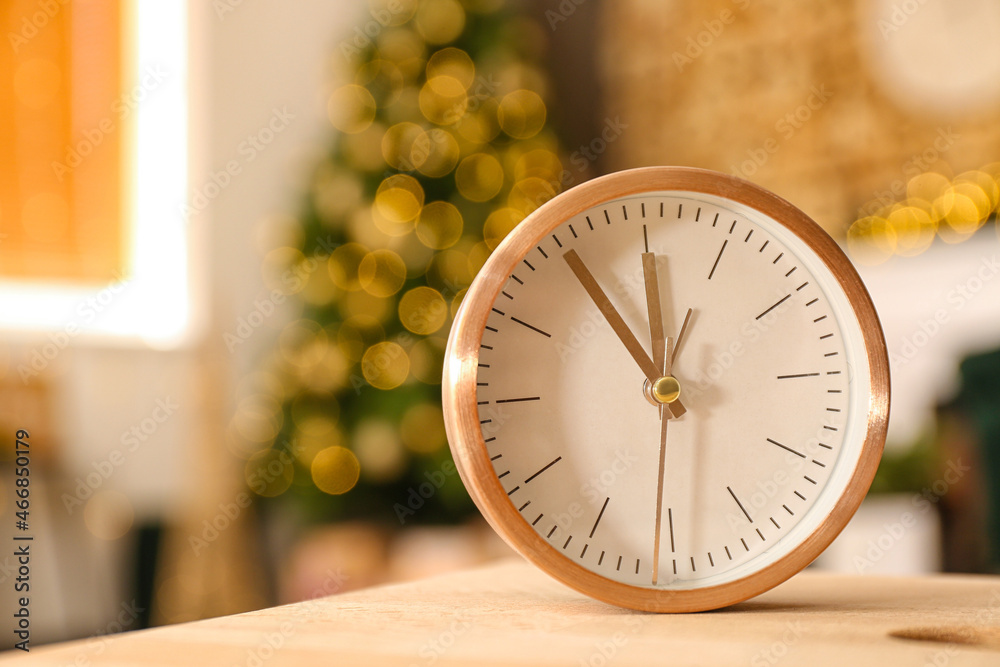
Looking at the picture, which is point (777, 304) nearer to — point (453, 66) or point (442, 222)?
point (442, 222)

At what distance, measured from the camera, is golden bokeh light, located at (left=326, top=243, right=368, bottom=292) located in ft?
9.00

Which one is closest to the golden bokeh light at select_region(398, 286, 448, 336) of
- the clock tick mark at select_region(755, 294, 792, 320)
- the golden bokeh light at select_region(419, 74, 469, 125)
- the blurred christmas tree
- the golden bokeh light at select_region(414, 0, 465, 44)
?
the blurred christmas tree

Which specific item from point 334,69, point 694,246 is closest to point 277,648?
point 694,246

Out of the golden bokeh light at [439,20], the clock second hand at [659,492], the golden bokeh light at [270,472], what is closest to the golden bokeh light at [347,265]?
the golden bokeh light at [270,472]

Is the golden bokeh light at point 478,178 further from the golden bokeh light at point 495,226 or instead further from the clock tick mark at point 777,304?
the clock tick mark at point 777,304

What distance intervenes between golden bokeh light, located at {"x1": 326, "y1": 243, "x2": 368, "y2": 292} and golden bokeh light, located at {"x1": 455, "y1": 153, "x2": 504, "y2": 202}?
398mm

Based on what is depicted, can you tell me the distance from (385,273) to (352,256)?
0.43 feet

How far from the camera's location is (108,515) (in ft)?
9.55

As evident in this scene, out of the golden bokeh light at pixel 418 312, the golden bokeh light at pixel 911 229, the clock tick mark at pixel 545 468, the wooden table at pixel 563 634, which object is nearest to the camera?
the wooden table at pixel 563 634

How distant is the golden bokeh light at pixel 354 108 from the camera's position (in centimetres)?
279

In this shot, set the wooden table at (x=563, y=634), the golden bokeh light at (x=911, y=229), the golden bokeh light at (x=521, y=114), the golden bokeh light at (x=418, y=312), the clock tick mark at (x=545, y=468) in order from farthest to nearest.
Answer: the golden bokeh light at (x=521, y=114) < the golden bokeh light at (x=418, y=312) < the golden bokeh light at (x=911, y=229) < the clock tick mark at (x=545, y=468) < the wooden table at (x=563, y=634)

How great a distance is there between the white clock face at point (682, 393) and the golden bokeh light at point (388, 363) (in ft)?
6.74

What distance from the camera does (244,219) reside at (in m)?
3.41

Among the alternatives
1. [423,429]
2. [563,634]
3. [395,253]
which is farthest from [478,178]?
[563,634]
